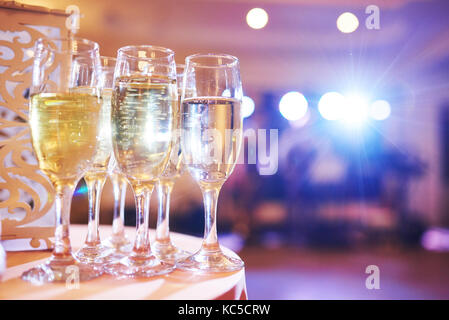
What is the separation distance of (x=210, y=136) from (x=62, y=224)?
30 centimetres

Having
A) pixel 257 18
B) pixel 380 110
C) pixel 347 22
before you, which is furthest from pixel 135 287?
pixel 380 110

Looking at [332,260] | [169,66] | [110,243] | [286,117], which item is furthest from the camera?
[286,117]

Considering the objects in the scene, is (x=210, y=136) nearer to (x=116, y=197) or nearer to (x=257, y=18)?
(x=116, y=197)

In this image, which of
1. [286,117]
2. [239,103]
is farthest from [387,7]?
[239,103]

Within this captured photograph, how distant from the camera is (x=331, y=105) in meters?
6.88

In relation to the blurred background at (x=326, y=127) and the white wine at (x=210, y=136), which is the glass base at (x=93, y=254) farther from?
the blurred background at (x=326, y=127)

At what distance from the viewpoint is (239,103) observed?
782 millimetres

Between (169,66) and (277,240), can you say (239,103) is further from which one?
(277,240)

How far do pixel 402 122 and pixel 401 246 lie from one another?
7.71 ft

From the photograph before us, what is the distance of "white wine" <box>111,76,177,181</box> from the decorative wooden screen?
0.27 metres

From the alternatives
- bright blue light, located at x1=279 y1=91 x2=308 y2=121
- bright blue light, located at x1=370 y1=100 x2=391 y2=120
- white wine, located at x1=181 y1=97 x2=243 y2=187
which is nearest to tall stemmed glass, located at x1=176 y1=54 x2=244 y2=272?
white wine, located at x1=181 y1=97 x2=243 y2=187

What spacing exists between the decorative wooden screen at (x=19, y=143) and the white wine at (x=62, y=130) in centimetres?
20

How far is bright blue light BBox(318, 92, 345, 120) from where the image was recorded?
6.88 m

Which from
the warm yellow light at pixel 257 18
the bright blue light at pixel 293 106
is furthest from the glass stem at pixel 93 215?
the bright blue light at pixel 293 106
